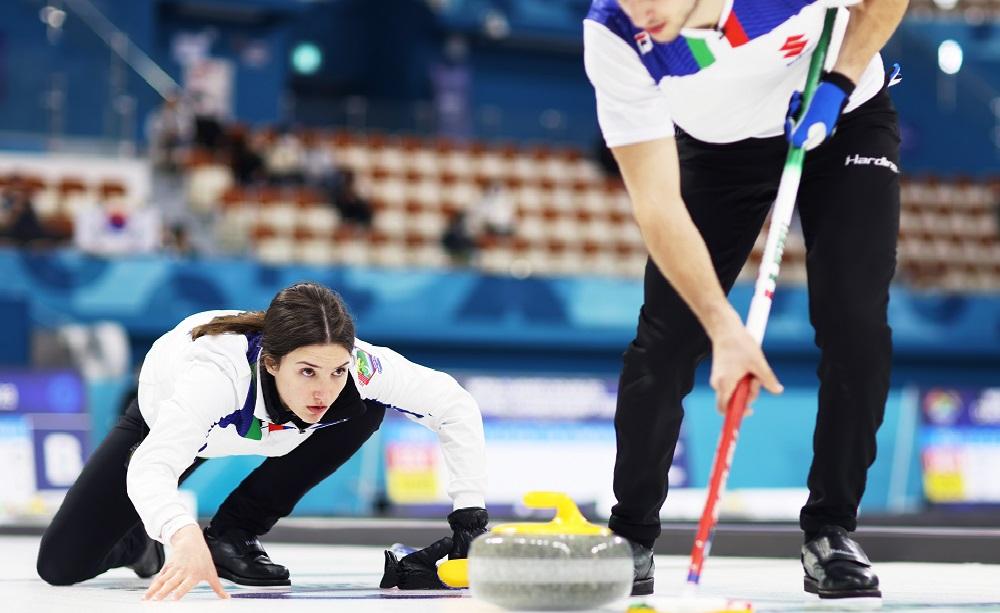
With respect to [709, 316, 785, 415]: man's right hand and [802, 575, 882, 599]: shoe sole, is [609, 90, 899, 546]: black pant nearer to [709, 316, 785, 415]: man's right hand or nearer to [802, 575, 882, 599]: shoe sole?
[802, 575, 882, 599]: shoe sole

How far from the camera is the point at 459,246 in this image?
42.8 feet

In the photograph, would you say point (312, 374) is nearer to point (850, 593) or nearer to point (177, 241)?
point (850, 593)

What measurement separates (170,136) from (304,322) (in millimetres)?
11154

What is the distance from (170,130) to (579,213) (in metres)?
4.08

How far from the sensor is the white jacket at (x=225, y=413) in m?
3.11

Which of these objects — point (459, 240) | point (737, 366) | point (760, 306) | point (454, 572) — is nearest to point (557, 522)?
point (737, 366)

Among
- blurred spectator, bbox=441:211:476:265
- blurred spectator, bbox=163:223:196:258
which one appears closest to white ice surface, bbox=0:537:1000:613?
blurred spectator, bbox=163:223:196:258

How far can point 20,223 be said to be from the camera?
11.4 m

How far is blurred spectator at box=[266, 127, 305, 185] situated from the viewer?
13938 millimetres

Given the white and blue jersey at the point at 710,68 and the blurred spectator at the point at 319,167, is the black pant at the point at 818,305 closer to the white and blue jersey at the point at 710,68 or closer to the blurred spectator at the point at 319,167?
the white and blue jersey at the point at 710,68

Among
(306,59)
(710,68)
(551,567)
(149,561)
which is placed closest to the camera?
(551,567)

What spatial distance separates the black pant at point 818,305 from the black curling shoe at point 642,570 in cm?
4

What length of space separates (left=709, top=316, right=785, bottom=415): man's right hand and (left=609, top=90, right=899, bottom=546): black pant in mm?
613

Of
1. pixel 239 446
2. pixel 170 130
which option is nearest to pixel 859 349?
pixel 239 446
